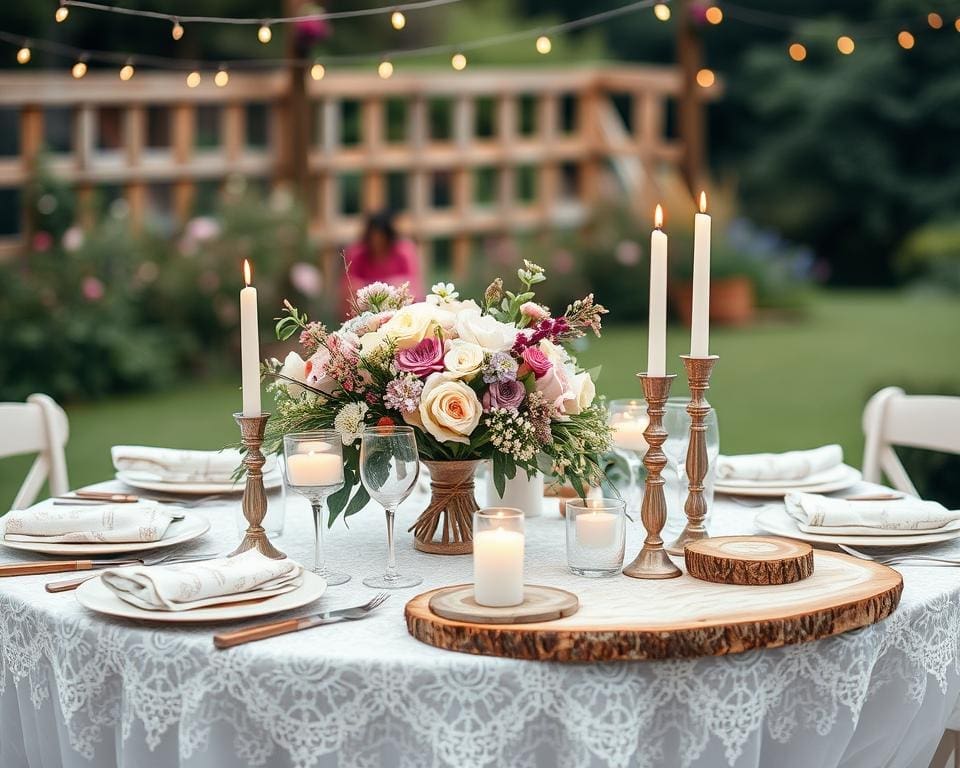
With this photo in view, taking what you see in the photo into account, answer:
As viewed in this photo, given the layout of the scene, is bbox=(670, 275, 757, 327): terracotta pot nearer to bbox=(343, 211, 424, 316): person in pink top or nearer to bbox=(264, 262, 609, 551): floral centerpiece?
bbox=(343, 211, 424, 316): person in pink top

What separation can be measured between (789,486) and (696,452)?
1.80 feet

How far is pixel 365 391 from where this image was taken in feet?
6.88

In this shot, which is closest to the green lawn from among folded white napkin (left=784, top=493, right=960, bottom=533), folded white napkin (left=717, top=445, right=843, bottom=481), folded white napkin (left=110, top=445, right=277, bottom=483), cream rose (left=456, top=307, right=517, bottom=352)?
folded white napkin (left=717, top=445, right=843, bottom=481)

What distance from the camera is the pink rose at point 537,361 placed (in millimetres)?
2033

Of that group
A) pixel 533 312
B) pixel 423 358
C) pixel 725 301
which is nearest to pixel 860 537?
pixel 533 312

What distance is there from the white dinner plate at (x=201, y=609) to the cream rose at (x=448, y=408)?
0.31 metres

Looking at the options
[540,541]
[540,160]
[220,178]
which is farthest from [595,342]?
[540,541]

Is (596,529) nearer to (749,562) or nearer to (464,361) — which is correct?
(749,562)

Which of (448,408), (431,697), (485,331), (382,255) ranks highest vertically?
(382,255)

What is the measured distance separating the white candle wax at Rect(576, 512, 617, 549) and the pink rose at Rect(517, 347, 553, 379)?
25cm

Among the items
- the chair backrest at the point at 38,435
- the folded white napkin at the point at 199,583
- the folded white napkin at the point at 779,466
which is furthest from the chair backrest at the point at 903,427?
the chair backrest at the point at 38,435

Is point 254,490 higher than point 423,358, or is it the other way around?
point 423,358

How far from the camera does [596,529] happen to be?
193 cm

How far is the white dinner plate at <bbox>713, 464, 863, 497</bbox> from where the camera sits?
99.8 inches
